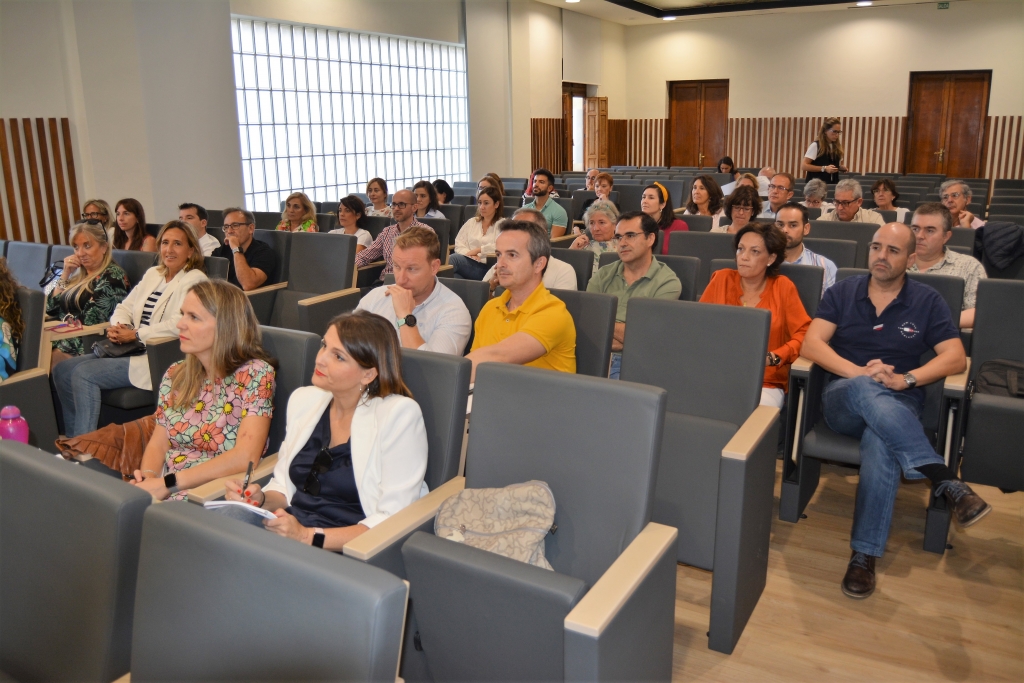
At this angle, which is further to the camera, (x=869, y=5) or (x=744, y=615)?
(x=869, y=5)

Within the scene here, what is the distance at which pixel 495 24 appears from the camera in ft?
42.0

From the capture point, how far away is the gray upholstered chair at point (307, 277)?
16.2 feet

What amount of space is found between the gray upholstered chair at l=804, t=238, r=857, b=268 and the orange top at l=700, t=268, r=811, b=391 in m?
1.02

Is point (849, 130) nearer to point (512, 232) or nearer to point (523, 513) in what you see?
point (512, 232)

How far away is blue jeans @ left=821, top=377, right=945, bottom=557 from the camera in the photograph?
2.66 meters

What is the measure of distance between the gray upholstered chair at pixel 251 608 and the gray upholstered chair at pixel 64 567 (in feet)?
0.29

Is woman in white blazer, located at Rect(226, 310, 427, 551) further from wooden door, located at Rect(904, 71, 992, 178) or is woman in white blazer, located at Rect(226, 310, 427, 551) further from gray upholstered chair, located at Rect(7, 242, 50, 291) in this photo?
wooden door, located at Rect(904, 71, 992, 178)

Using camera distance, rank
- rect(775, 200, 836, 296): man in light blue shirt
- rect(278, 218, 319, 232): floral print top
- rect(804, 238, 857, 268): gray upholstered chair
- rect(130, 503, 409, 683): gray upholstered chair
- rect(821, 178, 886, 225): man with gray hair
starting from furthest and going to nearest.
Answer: rect(278, 218, 319, 232): floral print top, rect(821, 178, 886, 225): man with gray hair, rect(804, 238, 857, 268): gray upholstered chair, rect(775, 200, 836, 296): man in light blue shirt, rect(130, 503, 409, 683): gray upholstered chair

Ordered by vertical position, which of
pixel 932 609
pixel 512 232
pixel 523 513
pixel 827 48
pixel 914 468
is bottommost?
pixel 932 609

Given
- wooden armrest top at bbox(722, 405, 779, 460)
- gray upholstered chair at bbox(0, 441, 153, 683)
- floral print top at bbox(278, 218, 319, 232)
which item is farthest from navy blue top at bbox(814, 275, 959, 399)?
floral print top at bbox(278, 218, 319, 232)

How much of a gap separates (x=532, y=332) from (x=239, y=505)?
50.1 inches

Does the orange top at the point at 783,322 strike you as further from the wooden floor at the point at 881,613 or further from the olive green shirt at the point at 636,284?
the wooden floor at the point at 881,613

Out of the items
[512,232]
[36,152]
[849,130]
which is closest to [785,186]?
[512,232]

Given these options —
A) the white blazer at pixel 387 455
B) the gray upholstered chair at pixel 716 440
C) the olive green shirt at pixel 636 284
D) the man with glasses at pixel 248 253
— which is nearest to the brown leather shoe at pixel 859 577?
the gray upholstered chair at pixel 716 440
